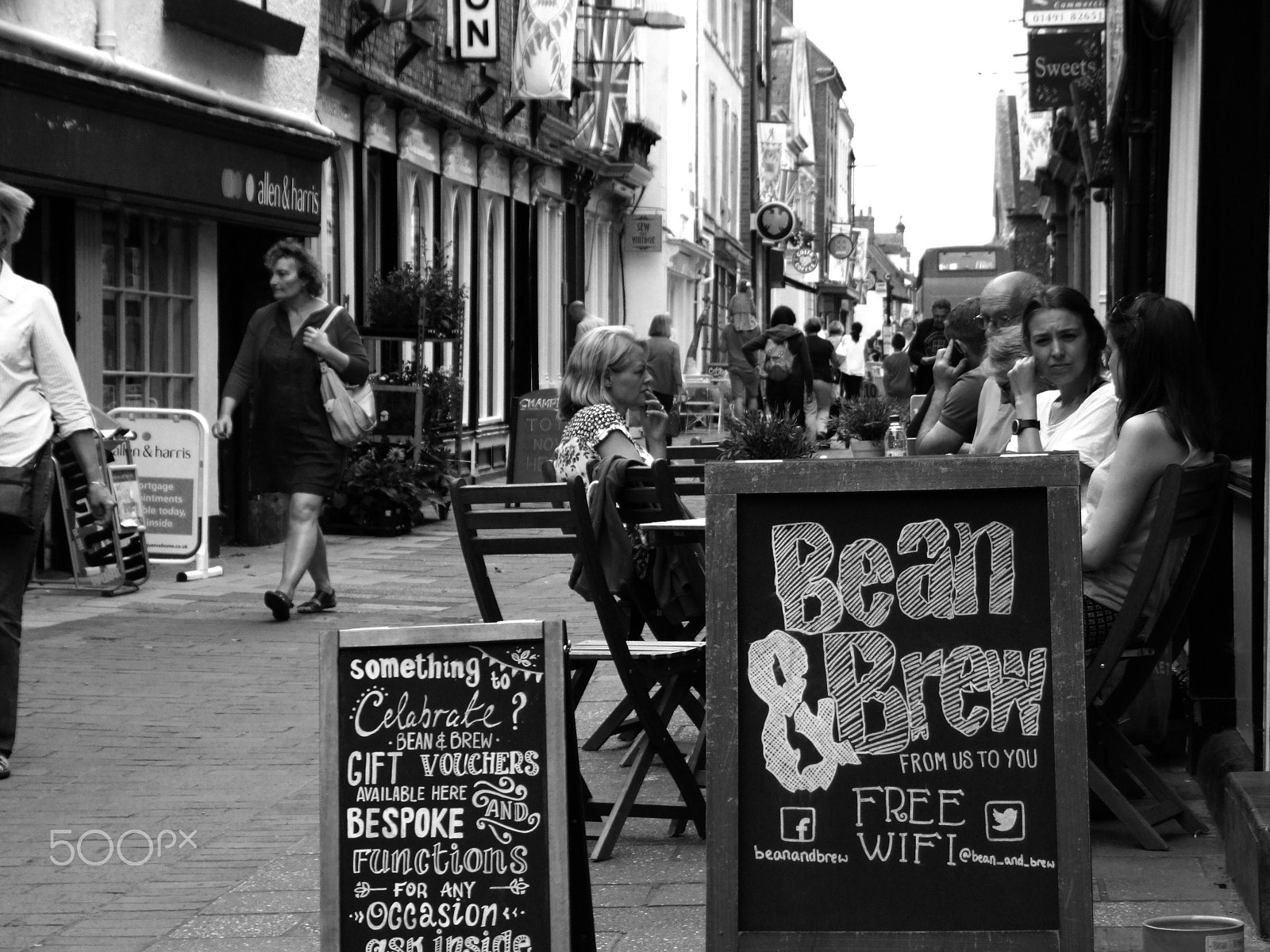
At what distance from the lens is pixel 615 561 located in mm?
5137

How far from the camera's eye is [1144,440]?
16.4ft

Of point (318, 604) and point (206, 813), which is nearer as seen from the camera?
point (206, 813)

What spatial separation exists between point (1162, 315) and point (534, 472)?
10.7 metres

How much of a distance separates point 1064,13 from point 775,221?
23.0 meters

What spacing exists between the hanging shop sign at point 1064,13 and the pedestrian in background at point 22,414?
11404 mm

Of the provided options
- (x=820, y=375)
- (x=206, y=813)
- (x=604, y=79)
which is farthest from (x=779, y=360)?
(x=206, y=813)

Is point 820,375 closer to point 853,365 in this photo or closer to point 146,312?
point 853,365

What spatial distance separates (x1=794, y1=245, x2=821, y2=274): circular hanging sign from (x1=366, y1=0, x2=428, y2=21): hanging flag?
34.5 m

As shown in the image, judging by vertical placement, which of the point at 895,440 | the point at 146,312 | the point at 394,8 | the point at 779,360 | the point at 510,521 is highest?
the point at 394,8

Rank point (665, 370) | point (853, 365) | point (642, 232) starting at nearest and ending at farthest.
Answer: point (665, 370) → point (642, 232) → point (853, 365)

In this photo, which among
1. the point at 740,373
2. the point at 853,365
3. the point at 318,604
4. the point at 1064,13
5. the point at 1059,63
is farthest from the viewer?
the point at 853,365

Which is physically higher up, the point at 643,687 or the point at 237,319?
the point at 237,319

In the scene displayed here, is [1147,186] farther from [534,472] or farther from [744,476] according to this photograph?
[534,472]

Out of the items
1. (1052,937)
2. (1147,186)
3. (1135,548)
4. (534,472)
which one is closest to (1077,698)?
(1052,937)
